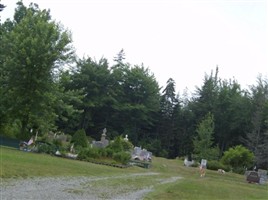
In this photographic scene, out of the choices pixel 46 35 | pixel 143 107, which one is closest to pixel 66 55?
pixel 46 35

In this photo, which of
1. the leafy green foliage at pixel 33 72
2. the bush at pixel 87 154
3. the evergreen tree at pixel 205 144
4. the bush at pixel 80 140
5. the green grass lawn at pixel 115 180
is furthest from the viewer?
the evergreen tree at pixel 205 144

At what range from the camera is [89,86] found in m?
67.1

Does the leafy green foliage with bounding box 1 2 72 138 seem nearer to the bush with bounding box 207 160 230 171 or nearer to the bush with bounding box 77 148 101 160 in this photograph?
the bush with bounding box 77 148 101 160

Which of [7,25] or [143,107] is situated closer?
[7,25]

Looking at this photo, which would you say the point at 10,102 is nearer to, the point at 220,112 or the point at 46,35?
the point at 46,35

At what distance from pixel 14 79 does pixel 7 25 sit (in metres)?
24.1

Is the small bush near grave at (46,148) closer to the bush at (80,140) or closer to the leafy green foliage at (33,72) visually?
the leafy green foliage at (33,72)

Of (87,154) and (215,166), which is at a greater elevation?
(215,166)

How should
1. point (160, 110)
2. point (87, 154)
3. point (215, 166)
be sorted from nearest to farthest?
point (87, 154)
point (215, 166)
point (160, 110)

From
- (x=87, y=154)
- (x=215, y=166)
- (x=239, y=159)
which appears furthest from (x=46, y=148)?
(x=239, y=159)

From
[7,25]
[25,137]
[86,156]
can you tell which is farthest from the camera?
[7,25]

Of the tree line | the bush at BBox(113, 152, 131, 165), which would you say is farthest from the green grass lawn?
the tree line

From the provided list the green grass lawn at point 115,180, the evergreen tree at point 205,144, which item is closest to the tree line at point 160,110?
the evergreen tree at point 205,144

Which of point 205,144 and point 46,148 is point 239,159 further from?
point 46,148
